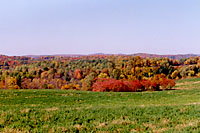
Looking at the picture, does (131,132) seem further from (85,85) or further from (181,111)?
(85,85)

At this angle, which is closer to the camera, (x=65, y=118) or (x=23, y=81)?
(x=65, y=118)

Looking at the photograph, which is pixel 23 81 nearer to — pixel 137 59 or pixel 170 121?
pixel 137 59

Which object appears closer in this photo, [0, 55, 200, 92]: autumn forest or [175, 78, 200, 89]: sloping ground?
[0, 55, 200, 92]: autumn forest

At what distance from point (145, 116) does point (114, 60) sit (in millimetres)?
54245

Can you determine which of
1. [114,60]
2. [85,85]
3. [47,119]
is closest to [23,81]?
[85,85]

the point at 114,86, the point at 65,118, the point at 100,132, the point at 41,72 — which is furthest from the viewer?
the point at 41,72

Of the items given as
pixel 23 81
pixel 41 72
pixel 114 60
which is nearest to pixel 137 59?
pixel 114 60

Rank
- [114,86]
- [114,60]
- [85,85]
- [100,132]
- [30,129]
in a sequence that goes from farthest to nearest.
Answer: [114,60], [85,85], [114,86], [30,129], [100,132]

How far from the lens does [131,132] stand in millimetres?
6590

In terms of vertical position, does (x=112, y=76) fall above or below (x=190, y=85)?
above

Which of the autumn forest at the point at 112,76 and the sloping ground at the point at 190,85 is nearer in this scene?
the autumn forest at the point at 112,76

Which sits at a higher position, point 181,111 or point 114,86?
point 181,111

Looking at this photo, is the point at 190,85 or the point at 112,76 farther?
the point at 112,76

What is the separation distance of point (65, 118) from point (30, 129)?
1668 mm
